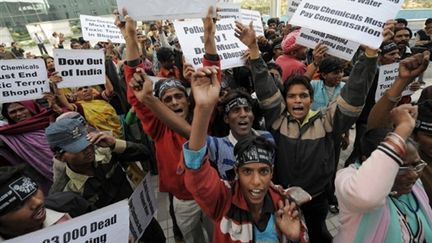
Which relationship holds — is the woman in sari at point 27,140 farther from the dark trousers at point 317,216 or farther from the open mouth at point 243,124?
the dark trousers at point 317,216

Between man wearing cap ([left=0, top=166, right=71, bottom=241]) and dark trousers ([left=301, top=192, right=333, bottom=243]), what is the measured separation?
1.82 m

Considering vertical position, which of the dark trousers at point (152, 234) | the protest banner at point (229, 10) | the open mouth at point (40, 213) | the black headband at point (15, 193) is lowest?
the dark trousers at point (152, 234)

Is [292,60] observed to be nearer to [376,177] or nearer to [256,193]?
[256,193]

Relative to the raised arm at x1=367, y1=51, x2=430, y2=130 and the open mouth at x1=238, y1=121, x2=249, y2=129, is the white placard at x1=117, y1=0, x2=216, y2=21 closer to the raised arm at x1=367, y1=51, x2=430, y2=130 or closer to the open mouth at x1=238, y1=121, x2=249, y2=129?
the open mouth at x1=238, y1=121, x2=249, y2=129

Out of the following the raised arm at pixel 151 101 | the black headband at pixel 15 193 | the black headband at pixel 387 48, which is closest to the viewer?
the black headband at pixel 15 193

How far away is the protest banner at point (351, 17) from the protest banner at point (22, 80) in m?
2.39

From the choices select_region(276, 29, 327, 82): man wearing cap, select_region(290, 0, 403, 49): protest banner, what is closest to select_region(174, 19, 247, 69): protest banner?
select_region(290, 0, 403, 49): protest banner

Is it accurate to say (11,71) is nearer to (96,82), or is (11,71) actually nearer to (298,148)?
(96,82)

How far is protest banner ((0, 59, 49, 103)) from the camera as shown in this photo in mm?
2686

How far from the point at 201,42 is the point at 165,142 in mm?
889

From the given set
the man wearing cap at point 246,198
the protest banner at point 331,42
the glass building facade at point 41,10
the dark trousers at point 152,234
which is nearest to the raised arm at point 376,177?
the man wearing cap at point 246,198

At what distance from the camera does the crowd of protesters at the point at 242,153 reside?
1283mm

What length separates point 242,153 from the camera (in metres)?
1.47

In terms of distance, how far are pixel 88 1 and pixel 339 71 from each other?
741 inches
